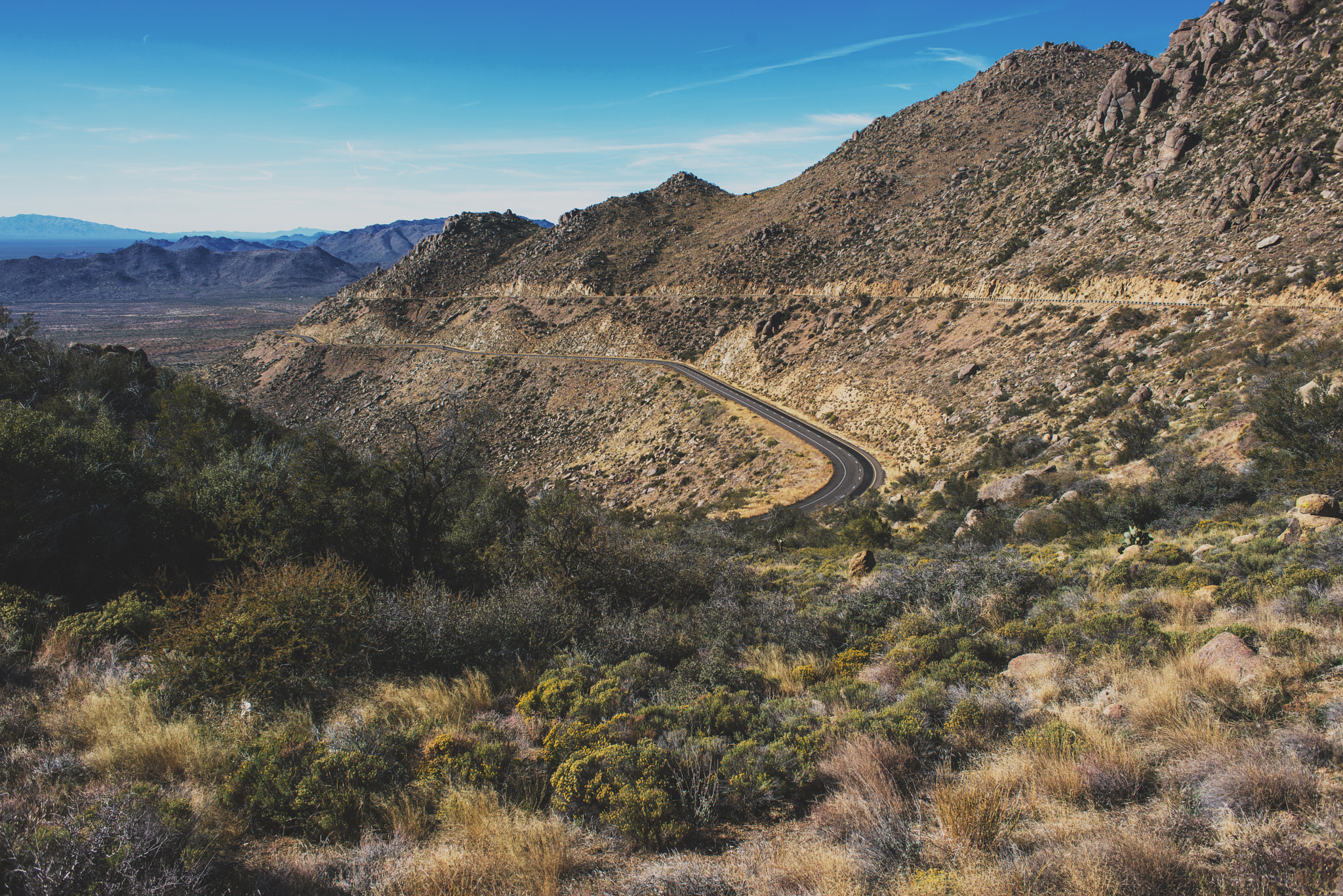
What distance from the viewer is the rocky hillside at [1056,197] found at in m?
28.1

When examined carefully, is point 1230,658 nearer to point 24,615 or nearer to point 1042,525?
point 1042,525

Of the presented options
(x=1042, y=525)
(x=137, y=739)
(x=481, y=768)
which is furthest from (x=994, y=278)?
(x=137, y=739)

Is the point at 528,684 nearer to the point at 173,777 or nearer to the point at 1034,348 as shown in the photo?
the point at 173,777

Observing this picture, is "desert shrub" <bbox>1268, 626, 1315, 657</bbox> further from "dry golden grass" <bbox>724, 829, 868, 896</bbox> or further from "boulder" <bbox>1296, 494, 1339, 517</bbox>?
"boulder" <bbox>1296, 494, 1339, 517</bbox>

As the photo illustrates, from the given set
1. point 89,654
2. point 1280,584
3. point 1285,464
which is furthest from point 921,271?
point 89,654

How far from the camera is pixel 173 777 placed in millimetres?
5758

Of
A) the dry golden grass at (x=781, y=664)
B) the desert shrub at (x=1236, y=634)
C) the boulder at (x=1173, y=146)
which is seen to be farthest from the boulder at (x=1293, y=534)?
the boulder at (x=1173, y=146)

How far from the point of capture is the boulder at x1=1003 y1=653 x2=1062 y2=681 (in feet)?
22.9

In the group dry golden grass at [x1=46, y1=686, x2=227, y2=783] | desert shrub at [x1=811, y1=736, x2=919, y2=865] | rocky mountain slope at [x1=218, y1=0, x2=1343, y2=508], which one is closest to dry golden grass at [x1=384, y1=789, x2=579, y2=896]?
desert shrub at [x1=811, y1=736, x2=919, y2=865]

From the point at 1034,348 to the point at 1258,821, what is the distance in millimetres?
32136

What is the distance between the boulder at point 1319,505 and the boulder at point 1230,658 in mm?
6106

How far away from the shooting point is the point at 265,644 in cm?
762

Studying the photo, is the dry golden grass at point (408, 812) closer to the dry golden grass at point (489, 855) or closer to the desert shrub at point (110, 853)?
the dry golden grass at point (489, 855)

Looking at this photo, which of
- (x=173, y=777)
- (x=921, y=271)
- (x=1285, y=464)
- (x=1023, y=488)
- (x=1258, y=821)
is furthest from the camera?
(x=921, y=271)
